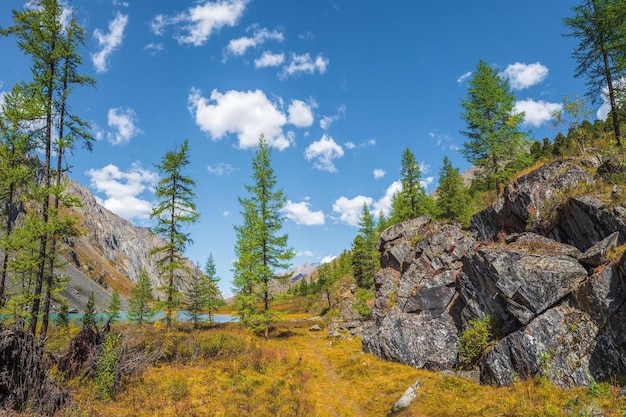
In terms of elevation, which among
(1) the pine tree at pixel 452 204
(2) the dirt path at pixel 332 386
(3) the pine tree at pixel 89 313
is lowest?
(2) the dirt path at pixel 332 386

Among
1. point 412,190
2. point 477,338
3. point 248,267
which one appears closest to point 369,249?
point 412,190

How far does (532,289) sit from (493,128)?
19.3 metres

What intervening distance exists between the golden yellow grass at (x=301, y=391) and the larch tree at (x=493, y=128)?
19662 millimetres

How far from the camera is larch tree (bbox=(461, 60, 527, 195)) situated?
2656 centimetres

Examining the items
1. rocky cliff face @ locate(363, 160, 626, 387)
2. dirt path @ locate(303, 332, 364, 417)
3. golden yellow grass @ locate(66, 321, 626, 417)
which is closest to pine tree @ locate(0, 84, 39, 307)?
golden yellow grass @ locate(66, 321, 626, 417)

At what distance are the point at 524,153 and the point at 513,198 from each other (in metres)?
12.0

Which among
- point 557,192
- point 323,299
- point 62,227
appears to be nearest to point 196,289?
point 62,227

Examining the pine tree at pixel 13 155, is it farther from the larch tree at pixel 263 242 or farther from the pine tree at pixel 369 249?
the pine tree at pixel 369 249

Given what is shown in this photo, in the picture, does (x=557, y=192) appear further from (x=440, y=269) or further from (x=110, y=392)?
(x=110, y=392)

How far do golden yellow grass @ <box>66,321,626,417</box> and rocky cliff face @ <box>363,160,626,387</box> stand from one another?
1.00m

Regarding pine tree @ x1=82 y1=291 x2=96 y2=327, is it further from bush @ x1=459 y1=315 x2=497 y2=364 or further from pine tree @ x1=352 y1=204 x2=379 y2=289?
pine tree @ x1=352 y1=204 x2=379 y2=289

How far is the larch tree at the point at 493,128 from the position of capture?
87.1 feet

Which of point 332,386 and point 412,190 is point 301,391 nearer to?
point 332,386

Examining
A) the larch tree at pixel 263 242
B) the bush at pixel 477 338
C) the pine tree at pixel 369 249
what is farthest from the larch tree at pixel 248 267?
the pine tree at pixel 369 249
